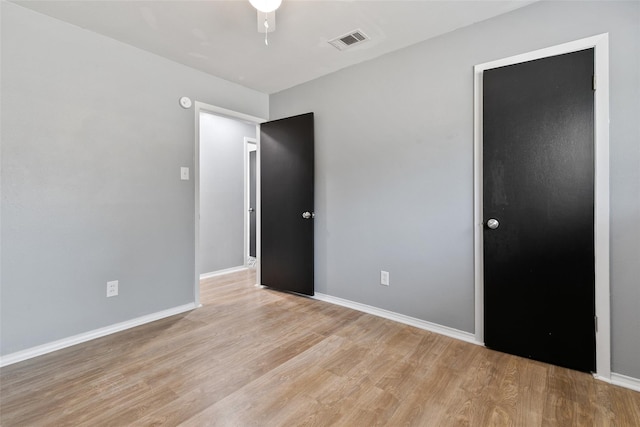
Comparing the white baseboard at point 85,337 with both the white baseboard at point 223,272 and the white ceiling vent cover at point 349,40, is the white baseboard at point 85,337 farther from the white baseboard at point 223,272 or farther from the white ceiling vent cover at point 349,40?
the white ceiling vent cover at point 349,40

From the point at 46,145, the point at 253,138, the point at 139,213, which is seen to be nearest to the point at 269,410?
the point at 139,213

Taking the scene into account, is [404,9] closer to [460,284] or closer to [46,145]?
[460,284]

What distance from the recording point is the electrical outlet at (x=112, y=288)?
8.02ft

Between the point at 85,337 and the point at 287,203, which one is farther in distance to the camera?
the point at 287,203

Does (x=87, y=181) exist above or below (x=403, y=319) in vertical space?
above

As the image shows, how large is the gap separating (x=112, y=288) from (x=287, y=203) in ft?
6.04

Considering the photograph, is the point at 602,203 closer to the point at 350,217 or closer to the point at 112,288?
the point at 350,217

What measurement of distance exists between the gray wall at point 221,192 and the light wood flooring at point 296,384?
1.97 meters

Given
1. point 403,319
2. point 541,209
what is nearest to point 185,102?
point 403,319

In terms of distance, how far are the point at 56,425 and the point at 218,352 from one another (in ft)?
2.94

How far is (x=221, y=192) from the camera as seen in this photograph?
455 centimetres

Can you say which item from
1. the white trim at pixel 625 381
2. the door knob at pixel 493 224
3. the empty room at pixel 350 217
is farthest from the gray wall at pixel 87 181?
the white trim at pixel 625 381

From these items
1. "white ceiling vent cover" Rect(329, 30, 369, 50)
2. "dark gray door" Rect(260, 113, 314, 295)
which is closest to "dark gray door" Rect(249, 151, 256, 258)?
"dark gray door" Rect(260, 113, 314, 295)

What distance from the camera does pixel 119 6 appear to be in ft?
6.64
